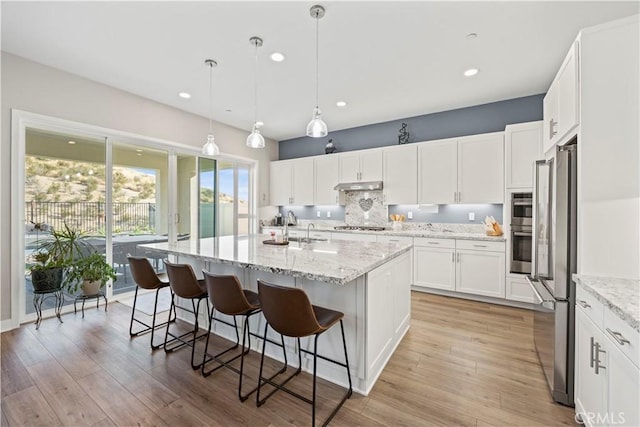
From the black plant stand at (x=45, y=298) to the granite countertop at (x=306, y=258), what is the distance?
57.8 inches

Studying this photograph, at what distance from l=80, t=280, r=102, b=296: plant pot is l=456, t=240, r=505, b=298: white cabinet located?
15.8ft

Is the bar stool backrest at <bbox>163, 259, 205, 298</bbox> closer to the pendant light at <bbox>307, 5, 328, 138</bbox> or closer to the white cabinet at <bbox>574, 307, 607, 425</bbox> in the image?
the pendant light at <bbox>307, 5, 328, 138</bbox>

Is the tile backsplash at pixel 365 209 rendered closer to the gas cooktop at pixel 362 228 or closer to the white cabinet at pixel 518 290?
the gas cooktop at pixel 362 228

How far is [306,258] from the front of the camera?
2221mm

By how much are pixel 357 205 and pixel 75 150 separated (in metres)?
4.43

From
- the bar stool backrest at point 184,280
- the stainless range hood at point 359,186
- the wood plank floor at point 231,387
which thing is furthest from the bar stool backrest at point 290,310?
the stainless range hood at point 359,186

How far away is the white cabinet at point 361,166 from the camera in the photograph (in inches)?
197

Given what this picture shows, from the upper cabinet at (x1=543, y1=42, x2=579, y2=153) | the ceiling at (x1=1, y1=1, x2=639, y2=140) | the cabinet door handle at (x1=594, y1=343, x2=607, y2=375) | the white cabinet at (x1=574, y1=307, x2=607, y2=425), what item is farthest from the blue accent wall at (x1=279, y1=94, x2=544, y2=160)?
the cabinet door handle at (x1=594, y1=343, x2=607, y2=375)

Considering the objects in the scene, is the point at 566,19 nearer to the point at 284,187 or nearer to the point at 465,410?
the point at 465,410

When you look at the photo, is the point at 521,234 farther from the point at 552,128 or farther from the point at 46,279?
the point at 46,279

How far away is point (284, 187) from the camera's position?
6.31 meters

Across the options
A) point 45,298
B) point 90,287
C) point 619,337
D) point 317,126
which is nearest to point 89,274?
point 90,287

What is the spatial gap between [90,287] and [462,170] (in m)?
5.32
